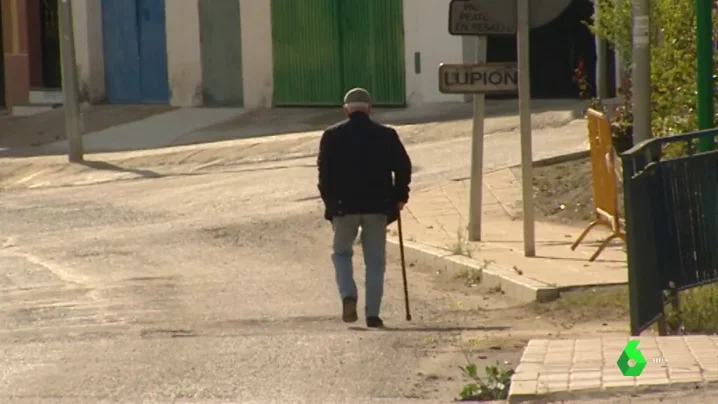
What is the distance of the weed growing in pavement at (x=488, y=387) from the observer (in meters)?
8.27

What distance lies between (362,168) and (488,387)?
332 cm

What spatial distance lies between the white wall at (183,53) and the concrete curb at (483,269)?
1414 centimetres

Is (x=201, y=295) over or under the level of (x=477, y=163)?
under

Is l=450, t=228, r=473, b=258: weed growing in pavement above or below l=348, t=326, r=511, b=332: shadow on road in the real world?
above

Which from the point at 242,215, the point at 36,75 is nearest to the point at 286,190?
the point at 242,215

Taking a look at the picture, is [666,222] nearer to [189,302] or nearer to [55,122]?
[189,302]

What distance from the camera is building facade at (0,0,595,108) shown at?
26.5 meters

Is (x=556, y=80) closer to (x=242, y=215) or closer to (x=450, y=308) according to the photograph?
(x=242, y=215)

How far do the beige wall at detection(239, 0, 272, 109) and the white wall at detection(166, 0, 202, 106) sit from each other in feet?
3.70

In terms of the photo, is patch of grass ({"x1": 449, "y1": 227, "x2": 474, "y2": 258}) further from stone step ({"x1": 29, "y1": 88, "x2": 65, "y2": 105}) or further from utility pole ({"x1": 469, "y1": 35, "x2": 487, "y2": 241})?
stone step ({"x1": 29, "y1": 88, "x2": 65, "y2": 105})

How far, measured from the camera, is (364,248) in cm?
1142

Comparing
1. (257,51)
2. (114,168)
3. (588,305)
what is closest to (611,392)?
(588,305)

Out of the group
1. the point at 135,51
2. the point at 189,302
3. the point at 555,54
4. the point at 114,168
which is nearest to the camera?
the point at 189,302

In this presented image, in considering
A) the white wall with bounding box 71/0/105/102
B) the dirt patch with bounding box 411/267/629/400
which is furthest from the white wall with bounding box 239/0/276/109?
the dirt patch with bounding box 411/267/629/400
